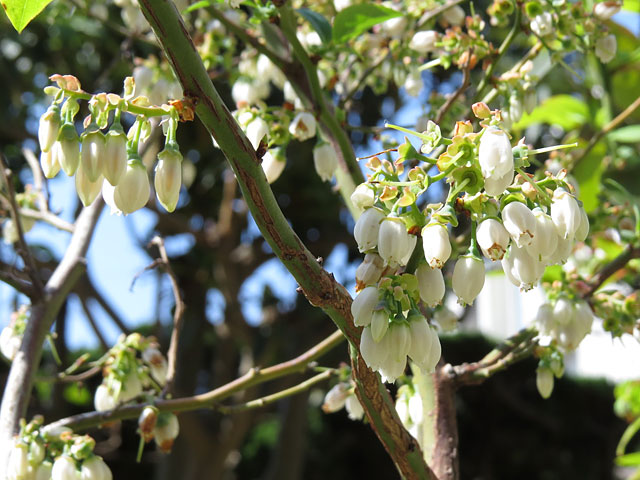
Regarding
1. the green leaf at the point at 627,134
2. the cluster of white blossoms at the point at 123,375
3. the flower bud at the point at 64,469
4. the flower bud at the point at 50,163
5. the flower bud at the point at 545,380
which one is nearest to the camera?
the flower bud at the point at 50,163

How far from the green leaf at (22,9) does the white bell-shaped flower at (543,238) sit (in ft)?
2.14

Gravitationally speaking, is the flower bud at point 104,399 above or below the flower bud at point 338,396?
above

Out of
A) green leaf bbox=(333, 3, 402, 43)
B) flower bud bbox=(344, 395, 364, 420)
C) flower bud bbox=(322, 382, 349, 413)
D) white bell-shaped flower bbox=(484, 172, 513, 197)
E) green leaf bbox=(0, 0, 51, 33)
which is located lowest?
flower bud bbox=(344, 395, 364, 420)

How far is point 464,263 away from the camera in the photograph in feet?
3.01

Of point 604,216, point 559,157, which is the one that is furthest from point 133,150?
point 604,216

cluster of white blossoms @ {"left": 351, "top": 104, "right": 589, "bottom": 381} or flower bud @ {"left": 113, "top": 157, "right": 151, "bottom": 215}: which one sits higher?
flower bud @ {"left": 113, "top": 157, "right": 151, "bottom": 215}

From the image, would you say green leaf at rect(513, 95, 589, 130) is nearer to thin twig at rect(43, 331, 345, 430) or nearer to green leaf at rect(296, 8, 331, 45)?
green leaf at rect(296, 8, 331, 45)

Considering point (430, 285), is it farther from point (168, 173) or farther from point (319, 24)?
point (319, 24)

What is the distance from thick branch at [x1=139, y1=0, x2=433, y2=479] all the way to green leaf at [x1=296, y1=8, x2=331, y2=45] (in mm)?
587

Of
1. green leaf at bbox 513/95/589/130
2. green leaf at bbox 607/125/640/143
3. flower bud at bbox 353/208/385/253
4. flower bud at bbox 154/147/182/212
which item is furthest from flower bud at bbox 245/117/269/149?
green leaf at bbox 513/95/589/130

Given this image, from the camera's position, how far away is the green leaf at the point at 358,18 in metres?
1.36

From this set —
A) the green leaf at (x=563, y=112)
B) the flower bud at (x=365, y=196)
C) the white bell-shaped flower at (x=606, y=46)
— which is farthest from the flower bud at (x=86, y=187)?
the green leaf at (x=563, y=112)

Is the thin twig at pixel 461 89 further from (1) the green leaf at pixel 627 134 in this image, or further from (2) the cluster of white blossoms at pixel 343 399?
(1) the green leaf at pixel 627 134

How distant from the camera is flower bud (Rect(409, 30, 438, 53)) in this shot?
159cm
